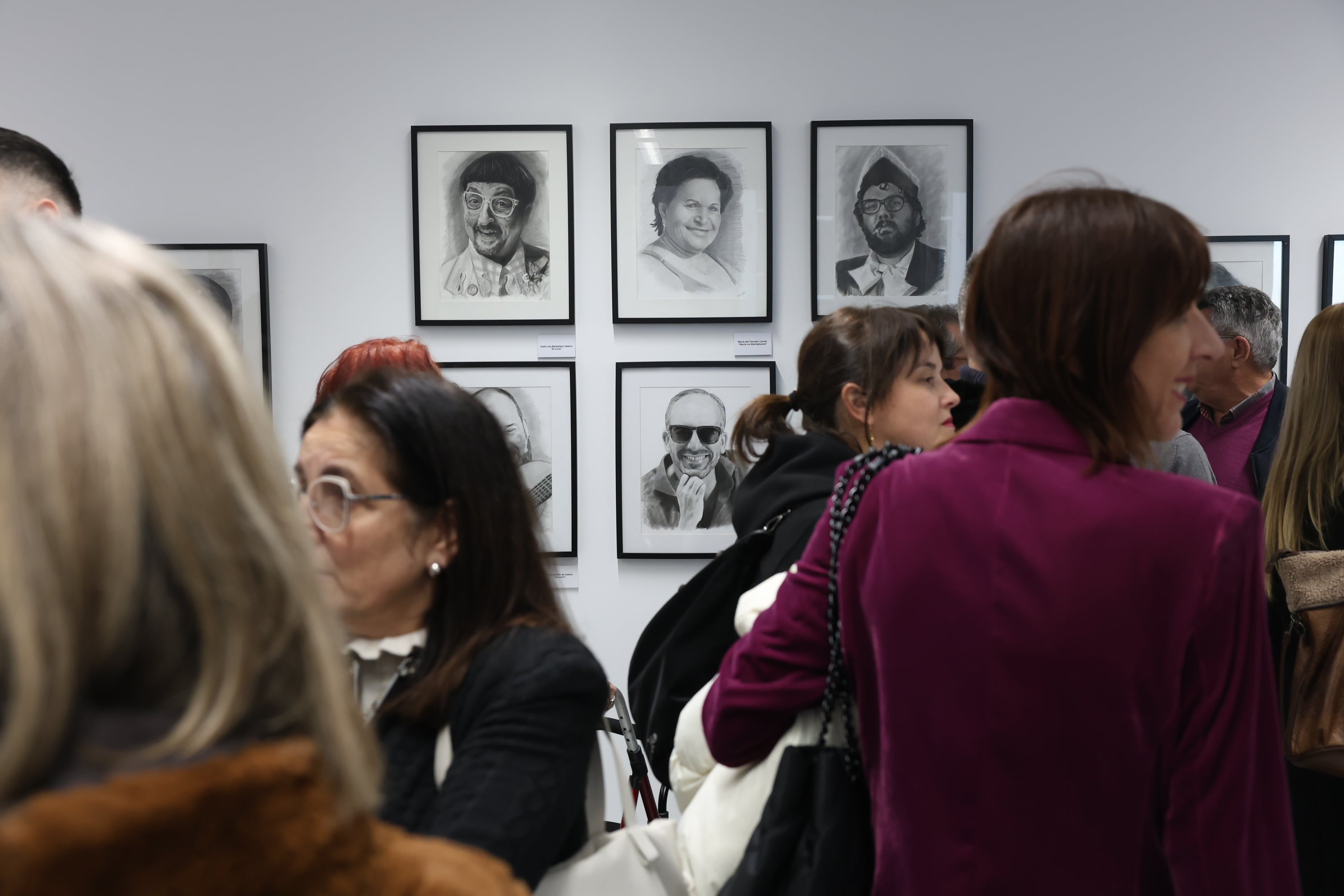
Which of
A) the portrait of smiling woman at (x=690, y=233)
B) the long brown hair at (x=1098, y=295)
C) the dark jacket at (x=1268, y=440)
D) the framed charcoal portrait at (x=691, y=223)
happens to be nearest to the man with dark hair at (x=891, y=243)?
the framed charcoal portrait at (x=691, y=223)

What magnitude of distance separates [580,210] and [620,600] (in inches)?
58.7

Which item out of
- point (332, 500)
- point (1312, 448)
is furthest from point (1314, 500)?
point (332, 500)

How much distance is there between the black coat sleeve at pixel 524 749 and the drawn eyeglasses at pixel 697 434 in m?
2.50

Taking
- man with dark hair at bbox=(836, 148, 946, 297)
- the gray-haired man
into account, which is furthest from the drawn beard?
the gray-haired man

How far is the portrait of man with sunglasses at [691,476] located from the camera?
387 centimetres

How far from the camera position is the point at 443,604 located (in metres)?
1.45

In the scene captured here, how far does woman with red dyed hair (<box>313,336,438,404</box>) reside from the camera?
2.50 m

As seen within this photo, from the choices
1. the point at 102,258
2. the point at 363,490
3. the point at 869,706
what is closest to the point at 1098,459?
the point at 869,706

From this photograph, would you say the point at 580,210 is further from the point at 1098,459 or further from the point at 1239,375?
the point at 1098,459

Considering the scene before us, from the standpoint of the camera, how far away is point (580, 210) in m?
3.83

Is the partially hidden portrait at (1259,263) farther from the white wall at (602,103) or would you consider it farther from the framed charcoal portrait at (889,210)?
the framed charcoal portrait at (889,210)

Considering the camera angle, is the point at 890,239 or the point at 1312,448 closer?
the point at 1312,448

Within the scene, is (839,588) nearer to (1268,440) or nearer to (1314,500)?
(1314,500)

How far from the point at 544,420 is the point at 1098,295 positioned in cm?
280
